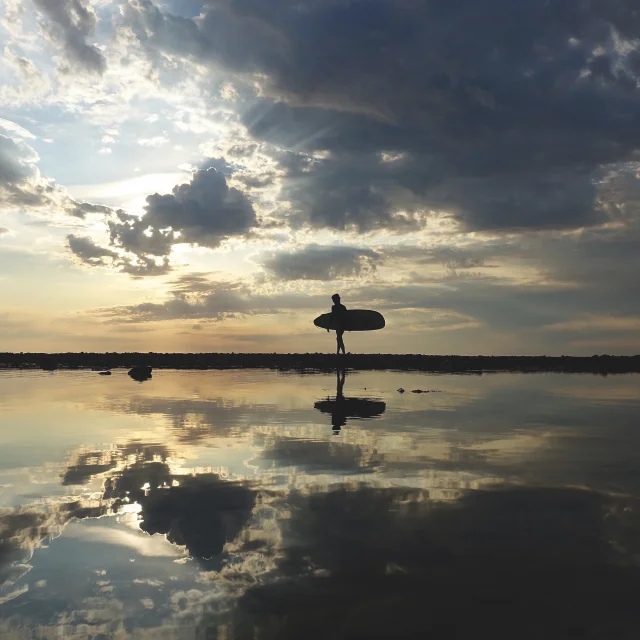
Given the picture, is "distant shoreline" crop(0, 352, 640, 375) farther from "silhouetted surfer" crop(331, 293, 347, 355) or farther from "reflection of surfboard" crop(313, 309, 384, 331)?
"reflection of surfboard" crop(313, 309, 384, 331)

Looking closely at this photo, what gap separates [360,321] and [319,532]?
1341 inches

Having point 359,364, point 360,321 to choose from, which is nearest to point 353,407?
point 360,321

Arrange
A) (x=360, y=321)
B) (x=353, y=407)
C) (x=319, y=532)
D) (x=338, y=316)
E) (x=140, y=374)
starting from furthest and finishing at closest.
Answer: (x=360, y=321) → (x=338, y=316) → (x=140, y=374) → (x=353, y=407) → (x=319, y=532)

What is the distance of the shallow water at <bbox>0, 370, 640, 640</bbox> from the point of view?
13.1 feet

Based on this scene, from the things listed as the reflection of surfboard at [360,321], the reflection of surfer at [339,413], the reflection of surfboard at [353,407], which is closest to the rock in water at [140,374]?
the reflection of surfboard at [360,321]

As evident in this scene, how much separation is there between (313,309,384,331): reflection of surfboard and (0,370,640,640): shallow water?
27.1 m

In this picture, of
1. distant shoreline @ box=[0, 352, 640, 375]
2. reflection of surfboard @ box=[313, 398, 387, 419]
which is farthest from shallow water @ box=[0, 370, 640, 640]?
distant shoreline @ box=[0, 352, 640, 375]

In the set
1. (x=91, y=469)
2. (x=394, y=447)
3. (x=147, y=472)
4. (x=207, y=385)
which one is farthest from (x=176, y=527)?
(x=207, y=385)

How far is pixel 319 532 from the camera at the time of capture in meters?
5.62

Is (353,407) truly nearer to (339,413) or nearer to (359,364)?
(339,413)

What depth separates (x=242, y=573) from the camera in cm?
473

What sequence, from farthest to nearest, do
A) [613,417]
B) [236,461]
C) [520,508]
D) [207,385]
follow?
[207,385] → [613,417] → [236,461] → [520,508]

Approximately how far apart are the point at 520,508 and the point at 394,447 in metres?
3.84

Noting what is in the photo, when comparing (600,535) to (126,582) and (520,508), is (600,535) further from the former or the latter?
(126,582)
